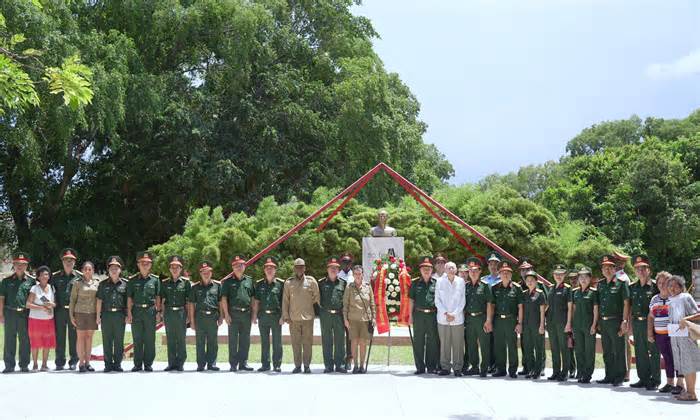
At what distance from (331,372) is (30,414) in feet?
14.7

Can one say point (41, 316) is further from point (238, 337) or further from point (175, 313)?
point (238, 337)

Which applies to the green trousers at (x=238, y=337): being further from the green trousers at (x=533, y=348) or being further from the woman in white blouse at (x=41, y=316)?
the green trousers at (x=533, y=348)

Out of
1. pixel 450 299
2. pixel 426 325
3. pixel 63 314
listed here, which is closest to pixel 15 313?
pixel 63 314

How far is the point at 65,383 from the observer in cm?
1027

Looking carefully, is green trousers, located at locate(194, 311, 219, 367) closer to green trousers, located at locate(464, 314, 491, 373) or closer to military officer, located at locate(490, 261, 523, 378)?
green trousers, located at locate(464, 314, 491, 373)

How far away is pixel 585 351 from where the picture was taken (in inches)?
416

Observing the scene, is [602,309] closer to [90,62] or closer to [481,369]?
[481,369]

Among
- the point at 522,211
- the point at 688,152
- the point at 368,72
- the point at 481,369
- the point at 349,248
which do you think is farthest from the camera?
the point at 688,152

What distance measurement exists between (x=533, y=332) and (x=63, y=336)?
22.3 feet

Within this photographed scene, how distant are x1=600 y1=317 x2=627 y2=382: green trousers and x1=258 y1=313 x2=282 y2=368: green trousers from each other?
14.7 feet

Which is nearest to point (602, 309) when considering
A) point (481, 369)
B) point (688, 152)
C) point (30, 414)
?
point (481, 369)

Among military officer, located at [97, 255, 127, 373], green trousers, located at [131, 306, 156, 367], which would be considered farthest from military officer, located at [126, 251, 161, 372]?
military officer, located at [97, 255, 127, 373]

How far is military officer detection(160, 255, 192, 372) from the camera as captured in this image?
11.5 m

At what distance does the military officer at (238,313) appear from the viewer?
11641 mm
